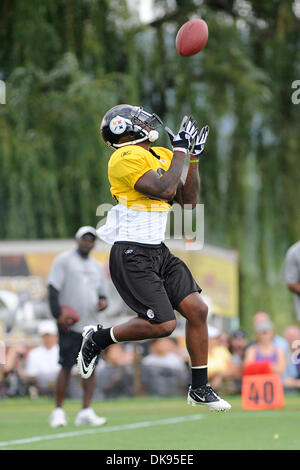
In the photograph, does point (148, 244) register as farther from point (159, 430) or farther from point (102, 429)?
point (102, 429)

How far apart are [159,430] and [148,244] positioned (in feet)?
11.1

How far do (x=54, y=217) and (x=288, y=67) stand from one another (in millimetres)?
5051

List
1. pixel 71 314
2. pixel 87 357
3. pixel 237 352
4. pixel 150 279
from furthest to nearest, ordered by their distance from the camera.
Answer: pixel 237 352, pixel 71 314, pixel 87 357, pixel 150 279

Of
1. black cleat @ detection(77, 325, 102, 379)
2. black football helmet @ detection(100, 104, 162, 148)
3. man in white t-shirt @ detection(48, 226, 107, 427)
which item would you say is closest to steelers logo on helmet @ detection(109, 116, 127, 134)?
black football helmet @ detection(100, 104, 162, 148)

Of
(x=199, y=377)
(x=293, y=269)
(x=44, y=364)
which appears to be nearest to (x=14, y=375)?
(x=44, y=364)

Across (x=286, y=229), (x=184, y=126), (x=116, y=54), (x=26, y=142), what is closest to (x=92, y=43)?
(x=116, y=54)

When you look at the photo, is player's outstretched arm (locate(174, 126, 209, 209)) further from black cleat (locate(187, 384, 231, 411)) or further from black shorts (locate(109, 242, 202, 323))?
black cleat (locate(187, 384, 231, 411))

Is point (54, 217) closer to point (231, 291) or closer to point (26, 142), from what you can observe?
point (26, 142)

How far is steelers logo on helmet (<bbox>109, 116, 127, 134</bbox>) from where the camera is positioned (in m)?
7.52

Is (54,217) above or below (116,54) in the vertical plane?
below

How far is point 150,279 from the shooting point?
7.45m

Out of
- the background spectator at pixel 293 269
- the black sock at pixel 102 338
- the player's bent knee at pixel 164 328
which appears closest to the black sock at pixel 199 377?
the player's bent knee at pixel 164 328

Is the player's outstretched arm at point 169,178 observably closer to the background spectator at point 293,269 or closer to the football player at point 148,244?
the football player at point 148,244

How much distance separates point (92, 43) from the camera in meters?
17.3
